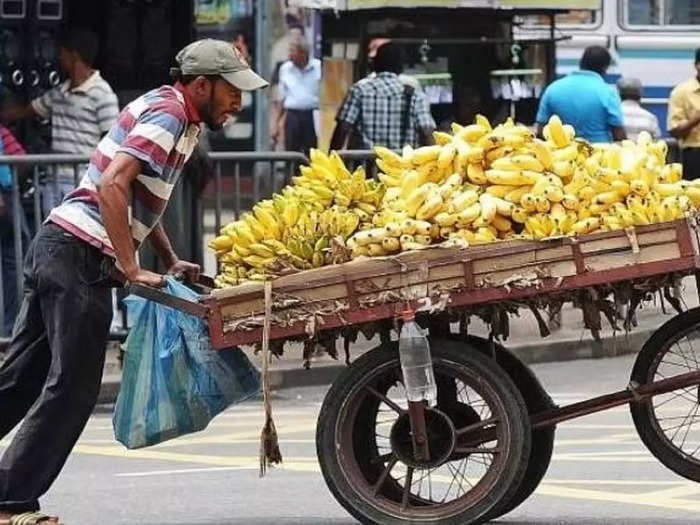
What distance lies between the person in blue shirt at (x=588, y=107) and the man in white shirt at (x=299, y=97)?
20.9 ft

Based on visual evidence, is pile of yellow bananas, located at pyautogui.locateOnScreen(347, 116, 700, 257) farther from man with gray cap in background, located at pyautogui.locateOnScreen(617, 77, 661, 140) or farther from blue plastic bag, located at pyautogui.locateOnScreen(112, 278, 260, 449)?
man with gray cap in background, located at pyautogui.locateOnScreen(617, 77, 661, 140)

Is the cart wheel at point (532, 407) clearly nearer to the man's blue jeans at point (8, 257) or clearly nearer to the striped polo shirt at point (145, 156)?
the striped polo shirt at point (145, 156)

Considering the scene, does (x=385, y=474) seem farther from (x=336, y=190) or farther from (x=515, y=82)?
(x=515, y=82)

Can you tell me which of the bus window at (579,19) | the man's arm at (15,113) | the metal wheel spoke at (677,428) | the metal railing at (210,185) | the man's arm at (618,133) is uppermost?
the bus window at (579,19)

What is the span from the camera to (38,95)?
14.4m

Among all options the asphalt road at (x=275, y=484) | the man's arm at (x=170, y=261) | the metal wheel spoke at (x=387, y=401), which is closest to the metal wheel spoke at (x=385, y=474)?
the metal wheel spoke at (x=387, y=401)

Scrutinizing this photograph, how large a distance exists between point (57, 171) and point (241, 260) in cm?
510

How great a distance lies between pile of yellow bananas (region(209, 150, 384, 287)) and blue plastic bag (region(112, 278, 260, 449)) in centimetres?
25

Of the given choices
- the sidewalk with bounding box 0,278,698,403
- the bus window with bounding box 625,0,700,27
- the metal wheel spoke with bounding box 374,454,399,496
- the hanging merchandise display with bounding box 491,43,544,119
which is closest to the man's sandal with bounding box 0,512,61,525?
the metal wheel spoke with bounding box 374,454,399,496

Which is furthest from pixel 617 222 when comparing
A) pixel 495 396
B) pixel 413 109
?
pixel 413 109

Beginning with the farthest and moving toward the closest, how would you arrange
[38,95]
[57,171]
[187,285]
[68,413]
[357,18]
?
[357,18] < [38,95] < [57,171] < [187,285] < [68,413]

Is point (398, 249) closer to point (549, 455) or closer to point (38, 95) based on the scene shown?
point (549, 455)

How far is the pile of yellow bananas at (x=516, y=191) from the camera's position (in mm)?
7262

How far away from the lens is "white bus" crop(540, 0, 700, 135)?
2095 centimetres
